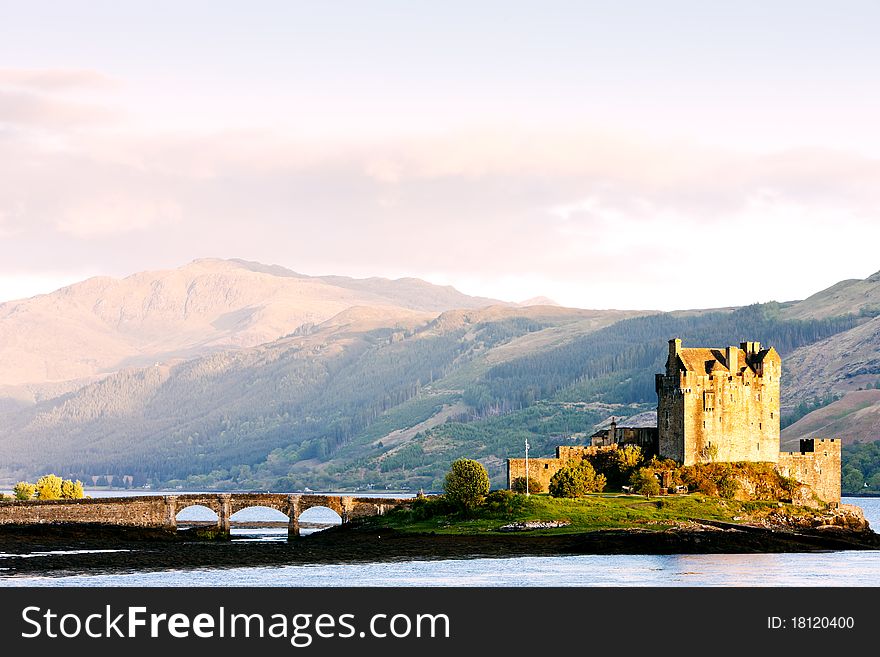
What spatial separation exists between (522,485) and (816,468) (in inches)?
1501

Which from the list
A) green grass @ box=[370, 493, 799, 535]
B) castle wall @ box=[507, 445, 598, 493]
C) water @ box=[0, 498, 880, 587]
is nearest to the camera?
water @ box=[0, 498, 880, 587]

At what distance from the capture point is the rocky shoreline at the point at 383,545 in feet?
500

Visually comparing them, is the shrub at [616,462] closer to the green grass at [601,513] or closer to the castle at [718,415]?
the castle at [718,415]

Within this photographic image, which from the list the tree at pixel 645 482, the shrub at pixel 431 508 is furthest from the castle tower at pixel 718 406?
the shrub at pixel 431 508

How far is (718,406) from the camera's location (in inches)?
7436

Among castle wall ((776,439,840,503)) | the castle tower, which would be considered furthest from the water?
castle wall ((776,439,840,503))

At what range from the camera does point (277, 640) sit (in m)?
87.6

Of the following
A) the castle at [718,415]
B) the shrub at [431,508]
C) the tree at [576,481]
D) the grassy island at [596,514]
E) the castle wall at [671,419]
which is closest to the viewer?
the grassy island at [596,514]

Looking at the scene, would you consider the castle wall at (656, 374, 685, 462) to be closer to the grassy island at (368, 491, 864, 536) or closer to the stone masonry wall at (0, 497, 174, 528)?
the grassy island at (368, 491, 864, 536)

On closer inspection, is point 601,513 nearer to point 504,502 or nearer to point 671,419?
point 504,502

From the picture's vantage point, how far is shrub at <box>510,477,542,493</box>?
621 feet

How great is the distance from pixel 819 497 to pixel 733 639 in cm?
10741

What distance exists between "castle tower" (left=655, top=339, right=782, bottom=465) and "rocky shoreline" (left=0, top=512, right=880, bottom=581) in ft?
45.3

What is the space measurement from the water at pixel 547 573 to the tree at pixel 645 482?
2589 cm
